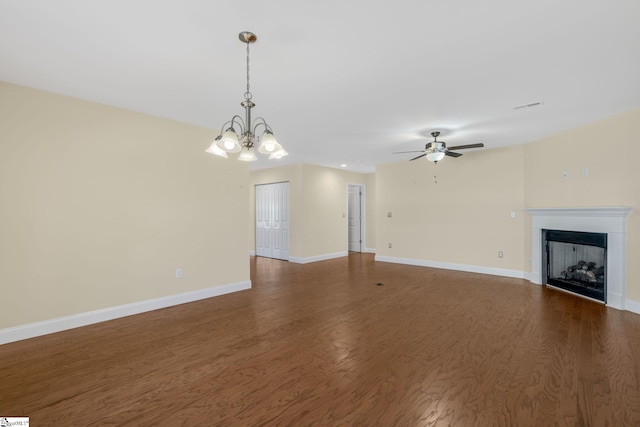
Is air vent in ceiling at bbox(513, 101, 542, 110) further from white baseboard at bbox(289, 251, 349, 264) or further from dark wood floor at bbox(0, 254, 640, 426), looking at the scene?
white baseboard at bbox(289, 251, 349, 264)

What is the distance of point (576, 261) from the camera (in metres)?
4.76

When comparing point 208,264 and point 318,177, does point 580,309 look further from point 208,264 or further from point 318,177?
point 318,177

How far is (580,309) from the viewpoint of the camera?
3861 millimetres

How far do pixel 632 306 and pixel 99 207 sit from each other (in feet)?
22.7

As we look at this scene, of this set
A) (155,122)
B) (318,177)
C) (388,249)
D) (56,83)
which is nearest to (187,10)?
(56,83)

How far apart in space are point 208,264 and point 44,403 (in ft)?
8.43

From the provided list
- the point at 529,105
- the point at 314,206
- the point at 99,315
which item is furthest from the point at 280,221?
the point at 529,105

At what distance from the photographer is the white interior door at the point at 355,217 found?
9312 millimetres

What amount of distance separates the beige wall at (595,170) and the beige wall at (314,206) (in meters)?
4.55

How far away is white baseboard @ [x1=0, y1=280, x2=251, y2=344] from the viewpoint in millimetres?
3010

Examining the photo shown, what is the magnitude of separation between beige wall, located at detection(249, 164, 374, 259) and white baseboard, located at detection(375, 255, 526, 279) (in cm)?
147

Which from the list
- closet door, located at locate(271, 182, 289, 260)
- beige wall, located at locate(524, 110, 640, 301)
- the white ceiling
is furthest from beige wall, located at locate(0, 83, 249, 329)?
beige wall, located at locate(524, 110, 640, 301)

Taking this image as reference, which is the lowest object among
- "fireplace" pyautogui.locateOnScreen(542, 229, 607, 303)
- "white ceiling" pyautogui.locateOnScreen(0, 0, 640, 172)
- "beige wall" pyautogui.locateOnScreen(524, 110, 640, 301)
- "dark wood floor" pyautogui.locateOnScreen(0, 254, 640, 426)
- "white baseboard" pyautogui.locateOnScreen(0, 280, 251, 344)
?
"dark wood floor" pyautogui.locateOnScreen(0, 254, 640, 426)

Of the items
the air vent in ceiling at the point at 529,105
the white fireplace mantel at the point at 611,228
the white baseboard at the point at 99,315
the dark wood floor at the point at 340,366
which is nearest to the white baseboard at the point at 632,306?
the white fireplace mantel at the point at 611,228
